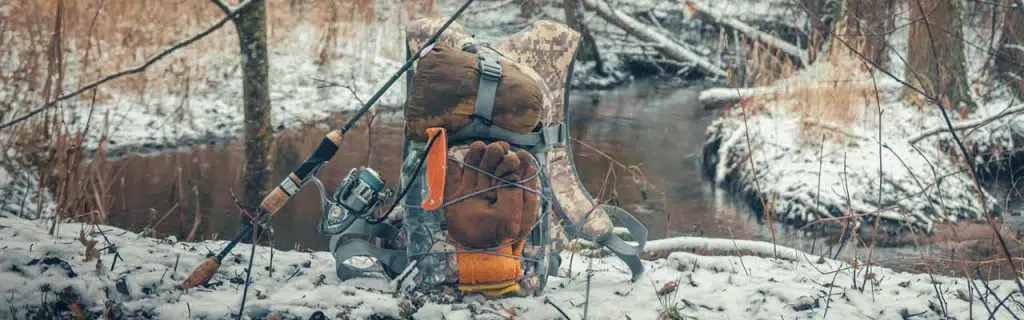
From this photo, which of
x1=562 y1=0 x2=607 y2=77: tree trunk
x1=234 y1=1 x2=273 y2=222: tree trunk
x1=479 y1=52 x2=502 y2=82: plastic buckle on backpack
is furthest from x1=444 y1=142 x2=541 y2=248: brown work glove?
x1=562 y1=0 x2=607 y2=77: tree trunk

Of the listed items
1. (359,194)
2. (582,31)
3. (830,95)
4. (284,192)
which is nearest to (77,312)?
(284,192)

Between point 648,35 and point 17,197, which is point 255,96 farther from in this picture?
point 648,35

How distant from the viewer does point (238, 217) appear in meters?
7.46

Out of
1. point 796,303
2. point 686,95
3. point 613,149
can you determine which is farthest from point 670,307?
point 686,95

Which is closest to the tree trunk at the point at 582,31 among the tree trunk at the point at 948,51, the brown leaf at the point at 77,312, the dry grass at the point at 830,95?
the dry grass at the point at 830,95

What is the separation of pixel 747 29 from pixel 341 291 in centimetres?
1128

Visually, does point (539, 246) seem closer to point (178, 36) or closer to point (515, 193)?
point (515, 193)

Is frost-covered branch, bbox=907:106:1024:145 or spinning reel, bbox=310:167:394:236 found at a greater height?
frost-covered branch, bbox=907:106:1024:145

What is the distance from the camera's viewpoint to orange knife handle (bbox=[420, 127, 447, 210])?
3.25 m

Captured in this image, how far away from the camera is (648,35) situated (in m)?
14.0

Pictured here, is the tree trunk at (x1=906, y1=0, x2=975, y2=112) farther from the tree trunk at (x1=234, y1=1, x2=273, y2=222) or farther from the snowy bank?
the tree trunk at (x1=234, y1=1, x2=273, y2=222)

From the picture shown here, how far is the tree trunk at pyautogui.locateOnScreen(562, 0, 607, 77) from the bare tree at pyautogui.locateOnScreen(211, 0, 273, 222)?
246 inches

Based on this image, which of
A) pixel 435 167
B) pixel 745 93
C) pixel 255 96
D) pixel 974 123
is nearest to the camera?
pixel 435 167

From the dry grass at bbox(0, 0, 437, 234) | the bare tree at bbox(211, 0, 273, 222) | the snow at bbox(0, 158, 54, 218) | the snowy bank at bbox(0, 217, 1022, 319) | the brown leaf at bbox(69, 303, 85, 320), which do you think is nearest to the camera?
the brown leaf at bbox(69, 303, 85, 320)
